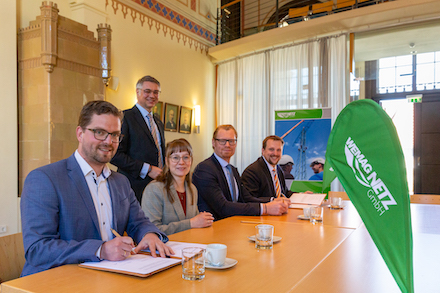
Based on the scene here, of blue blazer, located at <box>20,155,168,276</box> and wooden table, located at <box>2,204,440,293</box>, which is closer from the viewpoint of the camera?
wooden table, located at <box>2,204,440,293</box>

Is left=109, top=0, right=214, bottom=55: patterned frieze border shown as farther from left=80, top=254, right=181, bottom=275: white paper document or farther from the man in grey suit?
left=80, top=254, right=181, bottom=275: white paper document

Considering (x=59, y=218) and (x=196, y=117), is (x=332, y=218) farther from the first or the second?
(x=196, y=117)

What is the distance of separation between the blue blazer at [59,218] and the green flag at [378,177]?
39.8 inches

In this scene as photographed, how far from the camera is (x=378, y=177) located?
790mm

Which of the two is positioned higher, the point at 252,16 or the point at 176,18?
the point at 252,16

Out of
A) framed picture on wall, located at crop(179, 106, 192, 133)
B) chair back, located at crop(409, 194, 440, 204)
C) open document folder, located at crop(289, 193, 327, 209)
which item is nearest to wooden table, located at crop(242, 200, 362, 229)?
open document folder, located at crop(289, 193, 327, 209)

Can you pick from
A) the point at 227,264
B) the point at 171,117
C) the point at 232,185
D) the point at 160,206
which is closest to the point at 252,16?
the point at 171,117

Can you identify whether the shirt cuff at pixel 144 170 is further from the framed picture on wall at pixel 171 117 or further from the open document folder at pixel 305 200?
the framed picture on wall at pixel 171 117

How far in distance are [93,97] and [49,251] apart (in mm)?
3585

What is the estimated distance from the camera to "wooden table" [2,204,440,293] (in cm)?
113

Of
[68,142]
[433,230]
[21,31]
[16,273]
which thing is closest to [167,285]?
[16,273]

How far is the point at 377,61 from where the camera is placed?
7.06 meters

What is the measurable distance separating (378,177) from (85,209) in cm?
126

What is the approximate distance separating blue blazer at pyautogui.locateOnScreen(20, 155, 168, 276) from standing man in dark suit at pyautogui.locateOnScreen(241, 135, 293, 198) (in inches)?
75.2
